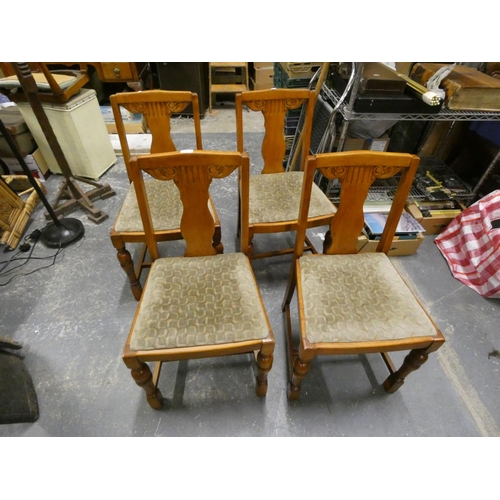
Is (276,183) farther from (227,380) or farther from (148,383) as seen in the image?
(148,383)

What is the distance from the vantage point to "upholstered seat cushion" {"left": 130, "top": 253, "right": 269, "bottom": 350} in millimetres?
971

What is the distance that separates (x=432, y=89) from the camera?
1.71m

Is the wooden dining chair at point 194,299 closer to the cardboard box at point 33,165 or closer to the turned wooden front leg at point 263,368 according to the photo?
the turned wooden front leg at point 263,368

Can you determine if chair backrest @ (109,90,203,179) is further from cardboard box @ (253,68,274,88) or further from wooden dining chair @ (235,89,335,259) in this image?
cardboard box @ (253,68,274,88)

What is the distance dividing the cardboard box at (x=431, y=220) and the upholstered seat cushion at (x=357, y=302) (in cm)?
101

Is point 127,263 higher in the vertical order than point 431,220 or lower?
higher

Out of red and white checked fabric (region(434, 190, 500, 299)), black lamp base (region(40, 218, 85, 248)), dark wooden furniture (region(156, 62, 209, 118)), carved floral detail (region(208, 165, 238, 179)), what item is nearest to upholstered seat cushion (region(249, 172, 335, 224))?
carved floral detail (region(208, 165, 238, 179))

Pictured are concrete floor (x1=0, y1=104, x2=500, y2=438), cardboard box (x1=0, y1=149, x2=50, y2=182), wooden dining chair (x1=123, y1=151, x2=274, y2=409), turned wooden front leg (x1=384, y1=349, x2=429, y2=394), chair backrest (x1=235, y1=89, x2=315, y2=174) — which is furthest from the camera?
cardboard box (x1=0, y1=149, x2=50, y2=182)

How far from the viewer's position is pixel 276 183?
167 cm

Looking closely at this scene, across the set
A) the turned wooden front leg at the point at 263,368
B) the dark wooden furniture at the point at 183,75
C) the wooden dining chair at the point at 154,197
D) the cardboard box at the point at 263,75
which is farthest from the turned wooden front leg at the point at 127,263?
the cardboard box at the point at 263,75

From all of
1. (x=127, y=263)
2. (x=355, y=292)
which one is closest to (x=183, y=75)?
(x=127, y=263)

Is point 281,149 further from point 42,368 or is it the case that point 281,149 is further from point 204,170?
point 42,368

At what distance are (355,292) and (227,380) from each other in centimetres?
73

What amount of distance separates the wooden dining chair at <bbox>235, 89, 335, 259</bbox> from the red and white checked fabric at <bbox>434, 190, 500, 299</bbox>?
3.30 feet
